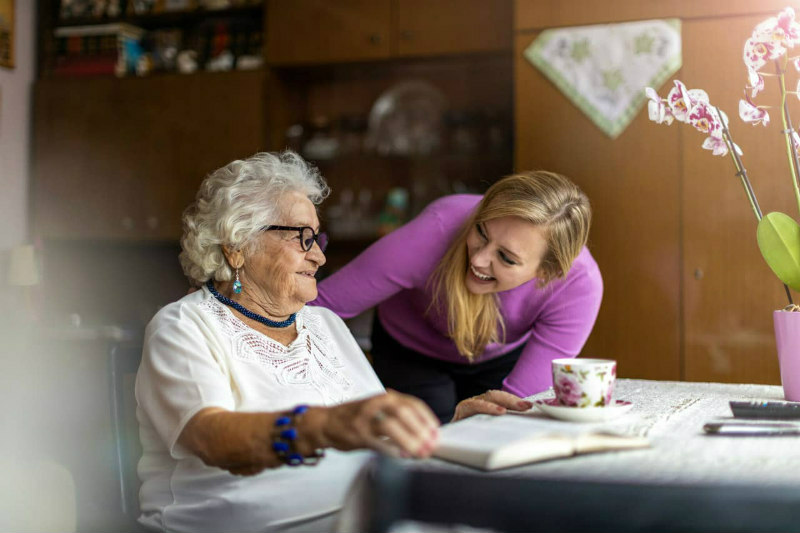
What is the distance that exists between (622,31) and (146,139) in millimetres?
2351

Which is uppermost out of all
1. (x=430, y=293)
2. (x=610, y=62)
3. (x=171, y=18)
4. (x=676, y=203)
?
(x=171, y=18)

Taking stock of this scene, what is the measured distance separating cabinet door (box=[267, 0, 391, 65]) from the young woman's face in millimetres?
2072

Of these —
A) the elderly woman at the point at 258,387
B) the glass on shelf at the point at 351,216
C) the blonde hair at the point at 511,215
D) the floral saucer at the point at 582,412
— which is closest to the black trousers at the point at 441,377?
the blonde hair at the point at 511,215

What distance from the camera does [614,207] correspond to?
3.14 metres

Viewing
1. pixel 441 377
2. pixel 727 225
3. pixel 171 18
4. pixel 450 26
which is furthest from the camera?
pixel 171 18

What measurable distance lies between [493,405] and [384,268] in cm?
75

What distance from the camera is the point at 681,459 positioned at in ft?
2.90

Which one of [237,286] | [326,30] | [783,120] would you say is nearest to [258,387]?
[237,286]

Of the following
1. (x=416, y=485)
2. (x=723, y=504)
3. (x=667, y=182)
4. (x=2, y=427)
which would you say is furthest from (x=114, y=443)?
(x=667, y=182)

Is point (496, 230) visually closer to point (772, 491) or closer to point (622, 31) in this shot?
point (772, 491)

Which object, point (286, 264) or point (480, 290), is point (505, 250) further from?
point (286, 264)

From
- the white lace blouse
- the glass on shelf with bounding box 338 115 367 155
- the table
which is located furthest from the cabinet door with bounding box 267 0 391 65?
the table

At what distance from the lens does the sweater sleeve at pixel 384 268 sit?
193 cm

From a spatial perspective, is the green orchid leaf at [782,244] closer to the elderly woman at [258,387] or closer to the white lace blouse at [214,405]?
the elderly woman at [258,387]
